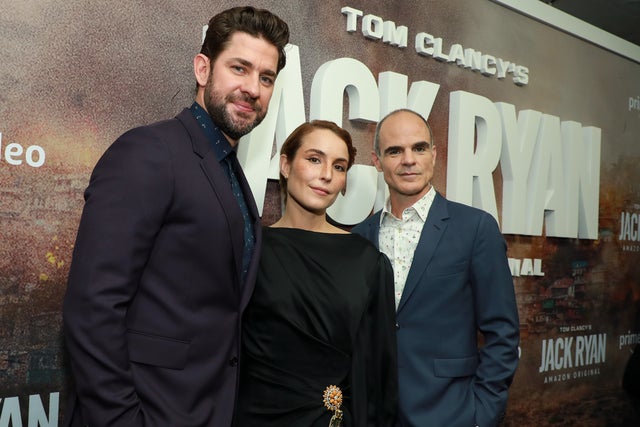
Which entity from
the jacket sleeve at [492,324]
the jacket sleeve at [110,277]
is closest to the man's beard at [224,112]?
the jacket sleeve at [110,277]

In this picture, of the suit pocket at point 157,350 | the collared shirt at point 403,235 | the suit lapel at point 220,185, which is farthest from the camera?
the collared shirt at point 403,235

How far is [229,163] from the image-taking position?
199cm

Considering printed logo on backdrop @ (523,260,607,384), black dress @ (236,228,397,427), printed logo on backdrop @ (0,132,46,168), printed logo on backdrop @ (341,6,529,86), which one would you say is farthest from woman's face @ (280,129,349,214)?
printed logo on backdrop @ (523,260,607,384)

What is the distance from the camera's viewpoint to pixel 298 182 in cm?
234

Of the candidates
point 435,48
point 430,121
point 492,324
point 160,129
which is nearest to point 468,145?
point 430,121

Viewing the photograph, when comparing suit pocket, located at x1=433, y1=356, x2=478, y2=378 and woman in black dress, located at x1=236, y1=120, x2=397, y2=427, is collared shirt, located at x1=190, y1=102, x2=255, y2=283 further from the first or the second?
suit pocket, located at x1=433, y1=356, x2=478, y2=378

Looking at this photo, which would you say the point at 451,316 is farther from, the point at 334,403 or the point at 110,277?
the point at 110,277

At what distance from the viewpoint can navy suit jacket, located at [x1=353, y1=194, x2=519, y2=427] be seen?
242 centimetres

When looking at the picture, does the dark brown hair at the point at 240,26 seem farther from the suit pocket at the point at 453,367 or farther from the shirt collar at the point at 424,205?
the suit pocket at the point at 453,367

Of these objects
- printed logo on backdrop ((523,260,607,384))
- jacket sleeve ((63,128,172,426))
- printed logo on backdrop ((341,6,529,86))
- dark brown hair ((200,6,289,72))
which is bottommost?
printed logo on backdrop ((523,260,607,384))

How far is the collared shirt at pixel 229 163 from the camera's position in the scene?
1.93 metres

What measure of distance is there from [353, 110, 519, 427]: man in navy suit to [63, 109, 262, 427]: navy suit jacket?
0.84m

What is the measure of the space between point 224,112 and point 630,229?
4328 millimetres

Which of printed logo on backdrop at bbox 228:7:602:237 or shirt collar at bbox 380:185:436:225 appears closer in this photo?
shirt collar at bbox 380:185:436:225
